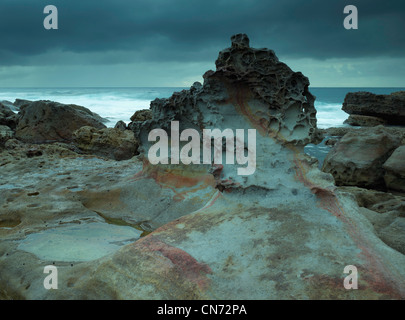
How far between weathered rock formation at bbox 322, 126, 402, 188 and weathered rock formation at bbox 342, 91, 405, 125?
10.3m

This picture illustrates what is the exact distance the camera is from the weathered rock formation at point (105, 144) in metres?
7.16

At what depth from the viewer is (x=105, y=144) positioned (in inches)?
283

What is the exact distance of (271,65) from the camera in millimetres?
3627

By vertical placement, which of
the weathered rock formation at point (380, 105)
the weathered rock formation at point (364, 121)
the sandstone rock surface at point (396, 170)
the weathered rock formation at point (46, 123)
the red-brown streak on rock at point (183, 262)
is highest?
the weathered rock formation at point (380, 105)

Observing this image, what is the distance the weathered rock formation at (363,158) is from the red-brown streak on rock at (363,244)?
2836 millimetres

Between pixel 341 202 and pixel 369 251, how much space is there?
0.69 meters

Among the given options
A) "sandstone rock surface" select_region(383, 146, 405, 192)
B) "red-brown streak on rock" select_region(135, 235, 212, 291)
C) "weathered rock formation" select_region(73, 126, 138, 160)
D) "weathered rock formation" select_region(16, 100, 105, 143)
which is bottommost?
"red-brown streak on rock" select_region(135, 235, 212, 291)

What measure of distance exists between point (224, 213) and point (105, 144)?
4.98m

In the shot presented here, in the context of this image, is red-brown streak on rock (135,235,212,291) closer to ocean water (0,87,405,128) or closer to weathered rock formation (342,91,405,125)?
ocean water (0,87,405,128)

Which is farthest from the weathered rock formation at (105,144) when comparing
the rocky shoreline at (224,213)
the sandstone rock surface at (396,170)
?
the sandstone rock surface at (396,170)

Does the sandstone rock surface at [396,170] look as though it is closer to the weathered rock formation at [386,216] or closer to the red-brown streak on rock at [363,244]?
the weathered rock formation at [386,216]

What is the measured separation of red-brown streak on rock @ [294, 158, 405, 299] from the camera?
1.81 metres

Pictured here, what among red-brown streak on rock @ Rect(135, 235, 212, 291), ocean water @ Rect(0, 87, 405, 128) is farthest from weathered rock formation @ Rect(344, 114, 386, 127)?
red-brown streak on rock @ Rect(135, 235, 212, 291)
